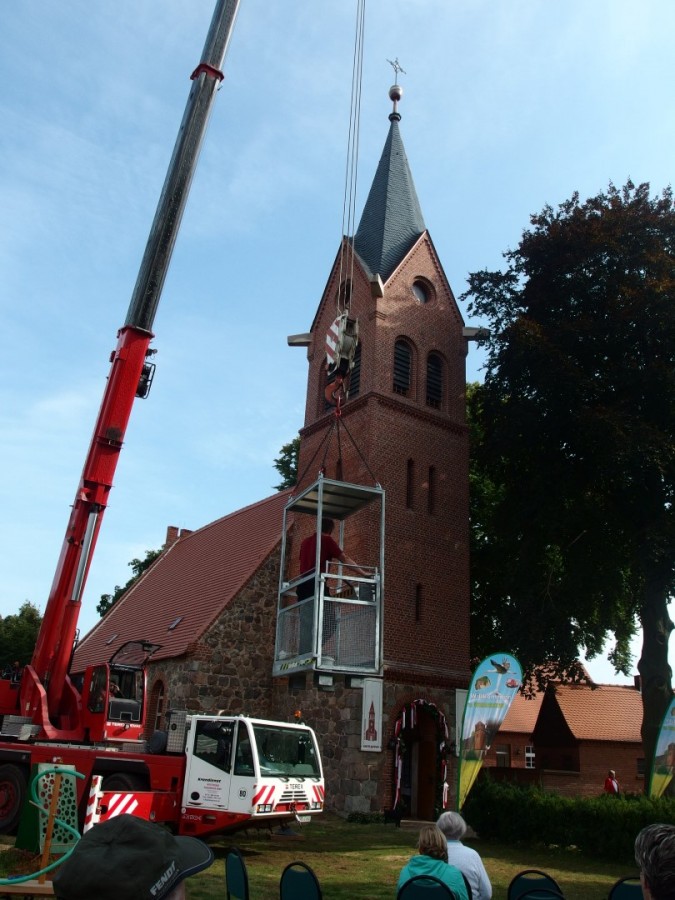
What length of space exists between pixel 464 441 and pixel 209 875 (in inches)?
642

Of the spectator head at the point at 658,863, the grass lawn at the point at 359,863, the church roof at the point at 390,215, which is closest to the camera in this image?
the spectator head at the point at 658,863

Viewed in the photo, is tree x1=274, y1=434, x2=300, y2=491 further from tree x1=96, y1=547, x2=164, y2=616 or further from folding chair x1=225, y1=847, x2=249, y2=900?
folding chair x1=225, y1=847, x2=249, y2=900

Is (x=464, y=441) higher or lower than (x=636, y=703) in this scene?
higher

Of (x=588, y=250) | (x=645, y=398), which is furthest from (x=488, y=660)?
(x=588, y=250)

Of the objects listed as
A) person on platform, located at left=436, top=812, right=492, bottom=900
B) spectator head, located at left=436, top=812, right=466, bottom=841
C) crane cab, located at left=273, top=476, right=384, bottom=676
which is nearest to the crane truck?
crane cab, located at left=273, top=476, right=384, bottom=676

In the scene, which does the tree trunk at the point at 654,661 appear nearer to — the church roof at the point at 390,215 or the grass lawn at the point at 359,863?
the grass lawn at the point at 359,863

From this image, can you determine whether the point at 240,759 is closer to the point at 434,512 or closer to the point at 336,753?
the point at 336,753

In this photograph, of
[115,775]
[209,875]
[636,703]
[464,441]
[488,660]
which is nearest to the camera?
[209,875]

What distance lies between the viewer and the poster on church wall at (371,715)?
20.5m

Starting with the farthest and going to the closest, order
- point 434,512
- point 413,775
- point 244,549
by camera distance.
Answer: point 244,549 → point 434,512 → point 413,775

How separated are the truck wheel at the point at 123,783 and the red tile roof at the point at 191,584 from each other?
10.8 metres

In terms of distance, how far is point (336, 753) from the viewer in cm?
2088

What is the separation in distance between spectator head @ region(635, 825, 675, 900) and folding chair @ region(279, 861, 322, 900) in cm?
346

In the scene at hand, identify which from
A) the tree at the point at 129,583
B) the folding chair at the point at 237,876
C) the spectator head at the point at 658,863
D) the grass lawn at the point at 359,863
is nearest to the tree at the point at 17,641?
the tree at the point at 129,583
